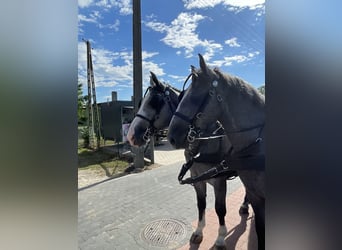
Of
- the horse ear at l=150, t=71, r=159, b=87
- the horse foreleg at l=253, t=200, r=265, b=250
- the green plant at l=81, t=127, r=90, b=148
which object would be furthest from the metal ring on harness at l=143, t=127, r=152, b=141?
the green plant at l=81, t=127, r=90, b=148

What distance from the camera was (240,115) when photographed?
1816 millimetres

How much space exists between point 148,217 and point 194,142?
1726 mm

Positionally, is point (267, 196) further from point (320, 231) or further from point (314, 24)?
point (314, 24)

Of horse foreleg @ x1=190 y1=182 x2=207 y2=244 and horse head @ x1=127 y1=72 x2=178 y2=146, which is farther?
horse head @ x1=127 y1=72 x2=178 y2=146

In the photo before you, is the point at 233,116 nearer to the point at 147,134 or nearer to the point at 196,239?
the point at 147,134

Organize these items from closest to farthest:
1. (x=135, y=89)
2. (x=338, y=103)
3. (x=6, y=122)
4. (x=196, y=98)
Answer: (x=338, y=103), (x=6, y=122), (x=196, y=98), (x=135, y=89)

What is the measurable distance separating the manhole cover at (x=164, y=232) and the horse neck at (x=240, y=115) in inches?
67.6

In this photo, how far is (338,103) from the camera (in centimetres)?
53

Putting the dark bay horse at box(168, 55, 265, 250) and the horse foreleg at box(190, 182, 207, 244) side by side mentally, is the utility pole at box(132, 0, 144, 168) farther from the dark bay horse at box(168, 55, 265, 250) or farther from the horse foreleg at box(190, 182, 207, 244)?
the dark bay horse at box(168, 55, 265, 250)

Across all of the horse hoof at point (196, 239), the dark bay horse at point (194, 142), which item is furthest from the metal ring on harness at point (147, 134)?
the horse hoof at point (196, 239)

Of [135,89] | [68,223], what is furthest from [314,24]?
[135,89]

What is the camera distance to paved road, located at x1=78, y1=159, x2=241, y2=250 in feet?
9.31

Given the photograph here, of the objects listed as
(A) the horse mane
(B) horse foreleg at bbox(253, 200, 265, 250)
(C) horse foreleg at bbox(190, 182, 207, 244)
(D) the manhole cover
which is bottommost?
(D) the manhole cover

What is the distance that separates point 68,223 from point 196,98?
1.31 m
